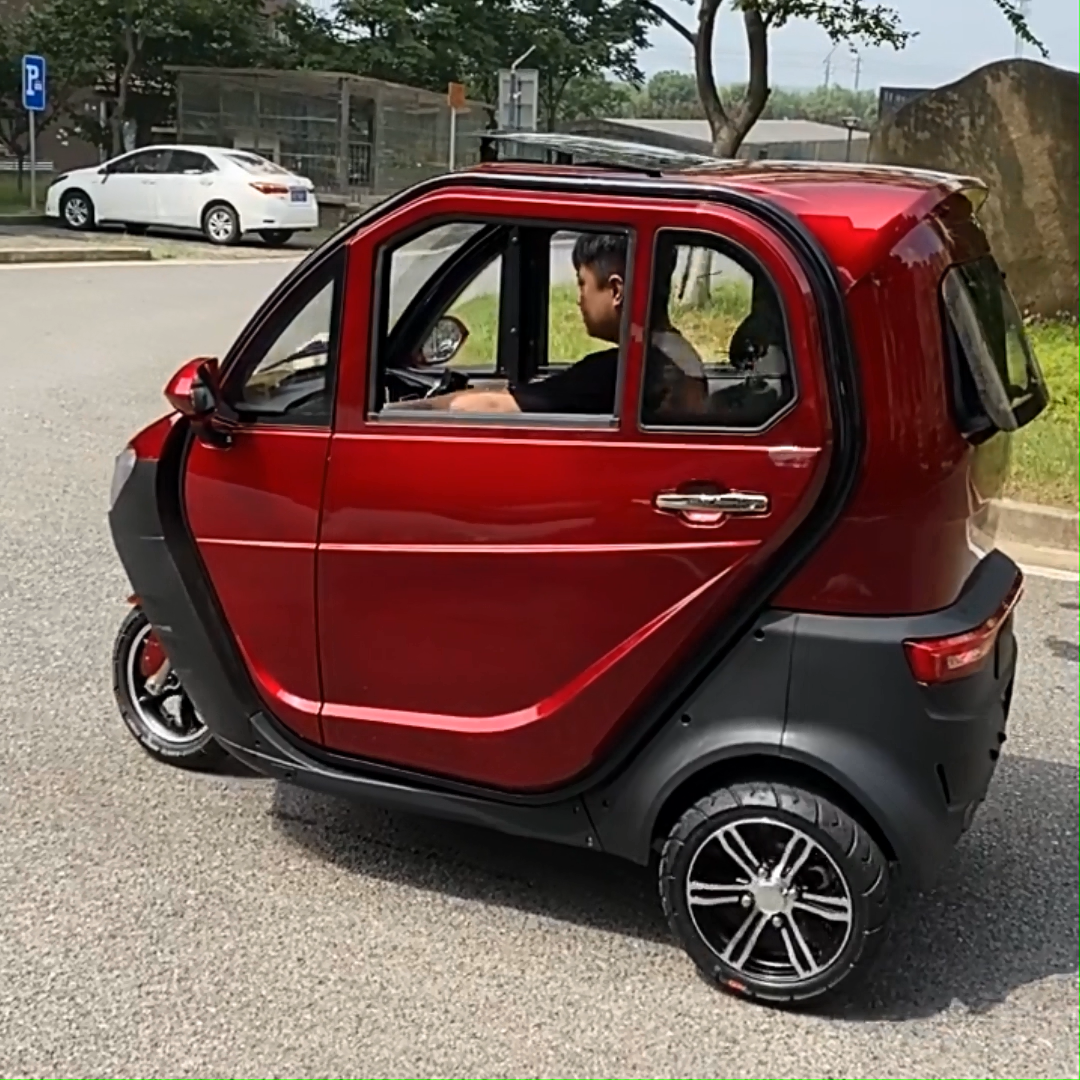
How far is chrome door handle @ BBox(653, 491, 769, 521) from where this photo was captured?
10.5 feet

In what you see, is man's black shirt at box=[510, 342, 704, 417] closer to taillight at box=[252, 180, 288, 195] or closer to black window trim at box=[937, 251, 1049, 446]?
black window trim at box=[937, 251, 1049, 446]

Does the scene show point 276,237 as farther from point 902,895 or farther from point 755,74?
point 902,895

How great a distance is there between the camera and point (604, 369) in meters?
3.39

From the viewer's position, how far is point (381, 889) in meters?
3.90

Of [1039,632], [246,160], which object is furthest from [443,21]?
[1039,632]

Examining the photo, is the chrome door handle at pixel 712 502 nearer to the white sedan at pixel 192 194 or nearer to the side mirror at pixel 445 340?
the side mirror at pixel 445 340

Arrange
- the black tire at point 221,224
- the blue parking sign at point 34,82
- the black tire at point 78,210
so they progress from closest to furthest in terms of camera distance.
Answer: the blue parking sign at point 34,82, the black tire at point 221,224, the black tire at point 78,210

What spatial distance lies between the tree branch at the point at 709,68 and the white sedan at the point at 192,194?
9.21 metres

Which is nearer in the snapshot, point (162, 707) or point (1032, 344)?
point (162, 707)

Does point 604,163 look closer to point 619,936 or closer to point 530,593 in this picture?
point 530,593

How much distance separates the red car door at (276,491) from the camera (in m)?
3.62

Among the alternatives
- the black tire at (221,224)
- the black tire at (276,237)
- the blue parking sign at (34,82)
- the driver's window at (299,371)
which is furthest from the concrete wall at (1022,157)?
the blue parking sign at (34,82)

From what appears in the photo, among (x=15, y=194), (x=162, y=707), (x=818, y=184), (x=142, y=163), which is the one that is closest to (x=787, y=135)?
(x=15, y=194)

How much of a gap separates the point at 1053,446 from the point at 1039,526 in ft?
4.63
